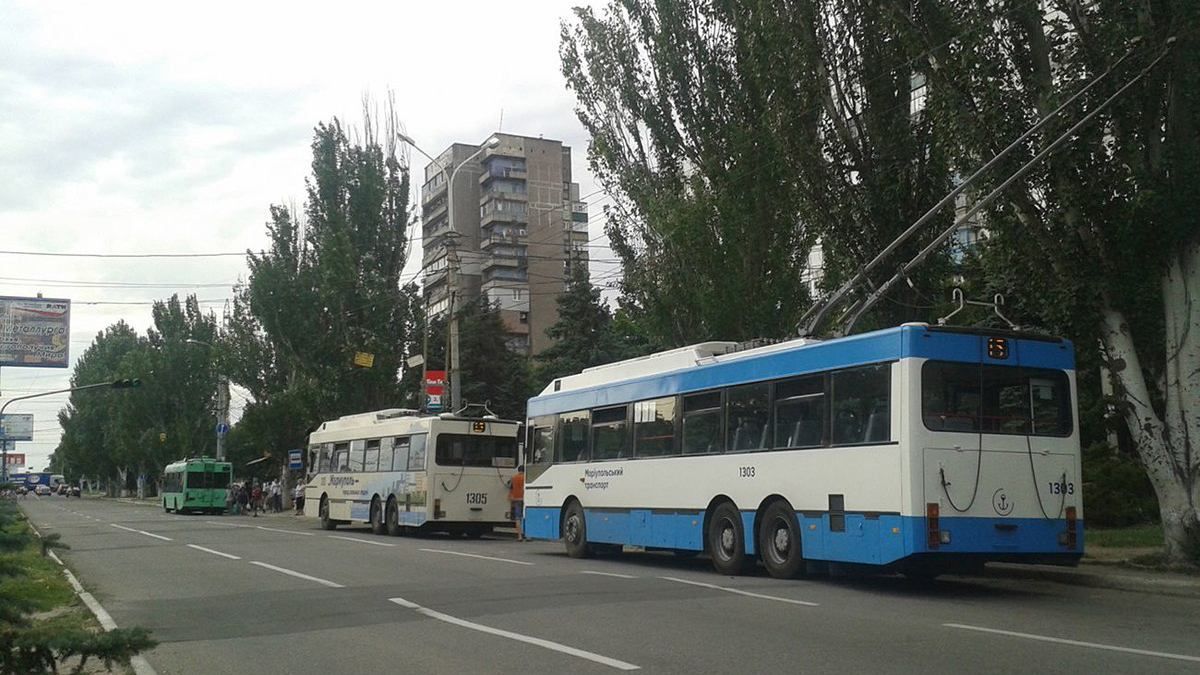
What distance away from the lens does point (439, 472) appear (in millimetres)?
28125

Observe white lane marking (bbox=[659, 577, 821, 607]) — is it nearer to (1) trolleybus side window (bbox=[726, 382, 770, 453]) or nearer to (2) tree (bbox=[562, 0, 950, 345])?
(1) trolleybus side window (bbox=[726, 382, 770, 453])

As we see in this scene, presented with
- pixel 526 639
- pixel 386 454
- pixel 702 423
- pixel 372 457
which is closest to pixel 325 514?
pixel 372 457

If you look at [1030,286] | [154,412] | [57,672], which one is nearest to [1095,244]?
[1030,286]

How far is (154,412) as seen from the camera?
77.5m

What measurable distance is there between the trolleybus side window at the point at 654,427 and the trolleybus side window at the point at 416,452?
35.2 feet

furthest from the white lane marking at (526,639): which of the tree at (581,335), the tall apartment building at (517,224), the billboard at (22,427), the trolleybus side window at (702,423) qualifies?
the billboard at (22,427)

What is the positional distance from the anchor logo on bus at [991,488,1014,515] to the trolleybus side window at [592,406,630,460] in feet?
22.8

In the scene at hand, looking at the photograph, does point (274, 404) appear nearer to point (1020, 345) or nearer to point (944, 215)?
point (944, 215)

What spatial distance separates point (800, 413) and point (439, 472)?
14.7 metres

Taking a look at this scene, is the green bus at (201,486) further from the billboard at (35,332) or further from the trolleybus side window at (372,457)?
the trolleybus side window at (372,457)

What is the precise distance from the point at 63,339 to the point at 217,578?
31757 millimetres

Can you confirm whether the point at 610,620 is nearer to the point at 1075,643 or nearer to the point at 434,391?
the point at 1075,643

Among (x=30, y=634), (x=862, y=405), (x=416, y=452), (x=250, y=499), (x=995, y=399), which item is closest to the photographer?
(x=30, y=634)

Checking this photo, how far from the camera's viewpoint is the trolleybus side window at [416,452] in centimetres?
2850
